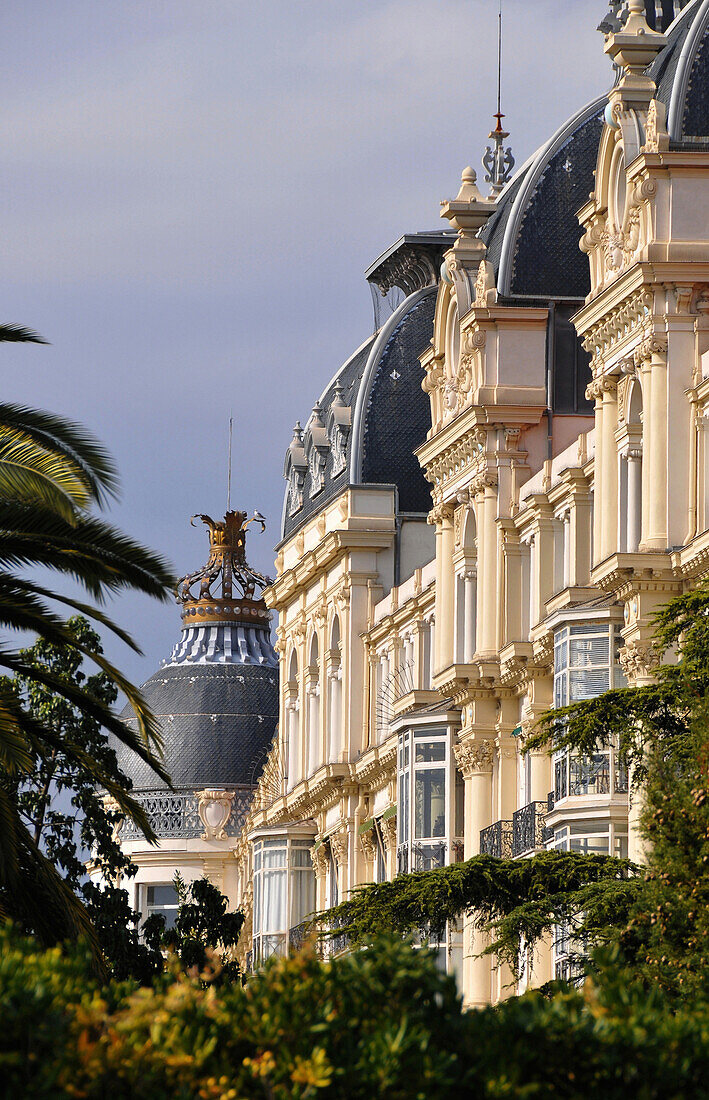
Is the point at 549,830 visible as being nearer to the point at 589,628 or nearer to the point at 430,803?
the point at 589,628

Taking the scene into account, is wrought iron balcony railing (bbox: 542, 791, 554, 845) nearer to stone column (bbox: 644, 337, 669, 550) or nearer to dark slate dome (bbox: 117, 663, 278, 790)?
stone column (bbox: 644, 337, 669, 550)

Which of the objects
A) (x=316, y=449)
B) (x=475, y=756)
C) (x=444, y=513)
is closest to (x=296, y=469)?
(x=316, y=449)

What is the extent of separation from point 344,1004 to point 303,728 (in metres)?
57.1

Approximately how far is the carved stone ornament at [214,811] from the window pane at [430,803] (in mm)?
48196

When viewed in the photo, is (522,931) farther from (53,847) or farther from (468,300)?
(468,300)

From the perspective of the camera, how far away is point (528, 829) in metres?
47.3

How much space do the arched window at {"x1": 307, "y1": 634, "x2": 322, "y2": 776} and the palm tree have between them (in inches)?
1706

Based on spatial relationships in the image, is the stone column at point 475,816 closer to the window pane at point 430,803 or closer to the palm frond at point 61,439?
the window pane at point 430,803

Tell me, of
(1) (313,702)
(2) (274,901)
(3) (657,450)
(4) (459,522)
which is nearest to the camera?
(3) (657,450)

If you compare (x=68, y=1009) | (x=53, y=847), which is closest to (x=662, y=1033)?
(x=68, y=1009)

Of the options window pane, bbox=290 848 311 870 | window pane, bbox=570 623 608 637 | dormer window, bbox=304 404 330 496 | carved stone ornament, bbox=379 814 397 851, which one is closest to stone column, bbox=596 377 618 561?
window pane, bbox=570 623 608 637

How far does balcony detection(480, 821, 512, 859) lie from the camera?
161 ft

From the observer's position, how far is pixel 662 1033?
50.3 ft

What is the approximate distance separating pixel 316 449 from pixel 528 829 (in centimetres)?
2518
